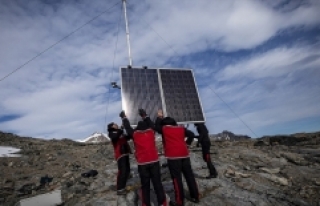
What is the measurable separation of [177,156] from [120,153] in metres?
2.02

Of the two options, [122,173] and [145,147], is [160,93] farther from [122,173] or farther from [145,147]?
[145,147]

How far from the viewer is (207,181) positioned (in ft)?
25.8

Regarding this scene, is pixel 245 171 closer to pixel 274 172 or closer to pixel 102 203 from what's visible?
pixel 274 172

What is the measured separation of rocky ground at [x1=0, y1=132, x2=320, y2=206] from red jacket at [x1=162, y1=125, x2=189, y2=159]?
142cm

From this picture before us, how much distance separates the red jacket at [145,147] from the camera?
19.9 feet

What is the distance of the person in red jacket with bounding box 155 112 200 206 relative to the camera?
627cm

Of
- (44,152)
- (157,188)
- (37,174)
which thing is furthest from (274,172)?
(44,152)

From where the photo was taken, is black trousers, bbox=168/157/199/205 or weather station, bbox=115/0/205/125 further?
weather station, bbox=115/0/205/125

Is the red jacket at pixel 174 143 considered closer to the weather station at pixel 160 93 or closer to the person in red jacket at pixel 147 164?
the person in red jacket at pixel 147 164

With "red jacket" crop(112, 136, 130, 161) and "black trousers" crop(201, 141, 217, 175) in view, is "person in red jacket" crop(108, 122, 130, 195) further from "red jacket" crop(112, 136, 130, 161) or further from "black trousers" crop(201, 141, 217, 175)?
"black trousers" crop(201, 141, 217, 175)

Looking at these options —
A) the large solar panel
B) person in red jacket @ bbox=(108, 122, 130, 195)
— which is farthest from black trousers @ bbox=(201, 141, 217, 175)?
the large solar panel

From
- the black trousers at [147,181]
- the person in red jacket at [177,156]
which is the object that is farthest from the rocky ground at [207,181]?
the black trousers at [147,181]

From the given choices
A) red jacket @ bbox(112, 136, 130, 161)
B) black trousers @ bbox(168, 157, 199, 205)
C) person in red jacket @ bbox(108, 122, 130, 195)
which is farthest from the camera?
red jacket @ bbox(112, 136, 130, 161)

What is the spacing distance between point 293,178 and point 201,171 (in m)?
3.34
